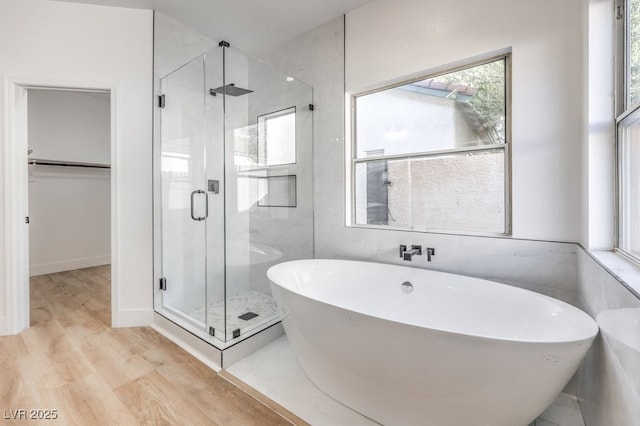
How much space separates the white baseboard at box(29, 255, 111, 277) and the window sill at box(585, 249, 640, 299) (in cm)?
548

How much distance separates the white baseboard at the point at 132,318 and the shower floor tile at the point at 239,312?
1.53ft

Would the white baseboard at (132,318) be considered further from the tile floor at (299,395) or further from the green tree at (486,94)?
the green tree at (486,94)

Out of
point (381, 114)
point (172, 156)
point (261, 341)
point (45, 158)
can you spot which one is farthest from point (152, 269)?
point (45, 158)

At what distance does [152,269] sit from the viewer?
2467mm

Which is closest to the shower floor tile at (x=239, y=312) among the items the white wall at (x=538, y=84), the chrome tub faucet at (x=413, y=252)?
the chrome tub faucet at (x=413, y=252)

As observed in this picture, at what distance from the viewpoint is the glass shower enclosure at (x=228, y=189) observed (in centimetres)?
216

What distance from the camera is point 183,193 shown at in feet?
7.93

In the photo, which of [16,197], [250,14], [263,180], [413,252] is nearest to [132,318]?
[16,197]

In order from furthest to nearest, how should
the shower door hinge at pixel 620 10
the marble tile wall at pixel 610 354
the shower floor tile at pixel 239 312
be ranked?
the shower floor tile at pixel 239 312, the shower door hinge at pixel 620 10, the marble tile wall at pixel 610 354

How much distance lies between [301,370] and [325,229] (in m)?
1.12

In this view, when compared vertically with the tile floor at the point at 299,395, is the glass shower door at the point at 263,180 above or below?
above

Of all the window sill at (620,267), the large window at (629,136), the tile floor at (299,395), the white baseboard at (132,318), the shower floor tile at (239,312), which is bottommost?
the tile floor at (299,395)

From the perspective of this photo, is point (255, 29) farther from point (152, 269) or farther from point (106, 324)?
point (106, 324)

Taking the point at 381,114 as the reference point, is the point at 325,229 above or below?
below
